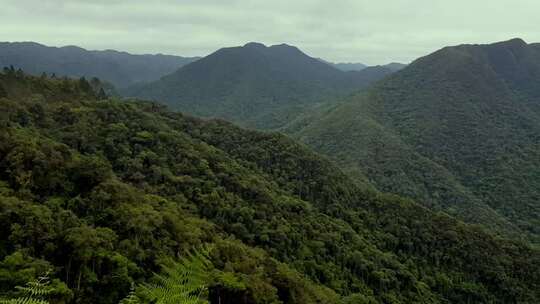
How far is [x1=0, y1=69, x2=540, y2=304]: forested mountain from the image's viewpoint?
2438 centimetres

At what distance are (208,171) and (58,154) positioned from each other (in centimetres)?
1821


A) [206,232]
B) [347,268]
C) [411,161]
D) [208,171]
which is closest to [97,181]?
[206,232]

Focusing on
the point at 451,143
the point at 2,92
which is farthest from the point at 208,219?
the point at 451,143

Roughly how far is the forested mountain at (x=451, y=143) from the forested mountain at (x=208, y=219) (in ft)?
122

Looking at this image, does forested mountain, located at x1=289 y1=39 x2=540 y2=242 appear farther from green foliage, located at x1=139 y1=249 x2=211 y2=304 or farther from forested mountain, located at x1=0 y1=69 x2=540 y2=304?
green foliage, located at x1=139 y1=249 x2=211 y2=304

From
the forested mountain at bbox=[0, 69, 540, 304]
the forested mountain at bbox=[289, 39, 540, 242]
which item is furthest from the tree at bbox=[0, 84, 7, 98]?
the forested mountain at bbox=[289, 39, 540, 242]

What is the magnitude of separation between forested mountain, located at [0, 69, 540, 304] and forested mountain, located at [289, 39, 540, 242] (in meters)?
37.2

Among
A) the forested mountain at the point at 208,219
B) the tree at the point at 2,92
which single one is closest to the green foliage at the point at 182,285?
the forested mountain at the point at 208,219

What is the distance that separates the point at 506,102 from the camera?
590 ft

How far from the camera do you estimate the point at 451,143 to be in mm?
145625

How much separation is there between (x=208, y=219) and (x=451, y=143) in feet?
407

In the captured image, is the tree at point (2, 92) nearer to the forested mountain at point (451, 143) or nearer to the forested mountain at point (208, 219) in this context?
the forested mountain at point (208, 219)

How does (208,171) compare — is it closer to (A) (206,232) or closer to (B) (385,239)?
(A) (206,232)

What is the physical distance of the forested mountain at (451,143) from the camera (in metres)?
103
